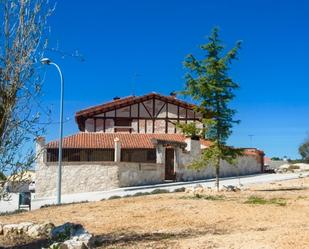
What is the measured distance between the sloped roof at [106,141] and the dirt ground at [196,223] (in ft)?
64.5

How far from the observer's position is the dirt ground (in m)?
10.3

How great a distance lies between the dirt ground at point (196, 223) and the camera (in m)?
10.3

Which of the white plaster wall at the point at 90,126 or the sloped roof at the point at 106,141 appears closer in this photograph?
the sloped roof at the point at 106,141

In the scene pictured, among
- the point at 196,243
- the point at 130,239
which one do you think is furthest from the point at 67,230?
the point at 196,243

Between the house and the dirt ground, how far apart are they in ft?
46.4

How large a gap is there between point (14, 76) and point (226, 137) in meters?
17.7

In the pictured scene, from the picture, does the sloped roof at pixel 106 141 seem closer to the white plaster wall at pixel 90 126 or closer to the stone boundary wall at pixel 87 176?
the stone boundary wall at pixel 87 176

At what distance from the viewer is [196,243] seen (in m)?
10.3

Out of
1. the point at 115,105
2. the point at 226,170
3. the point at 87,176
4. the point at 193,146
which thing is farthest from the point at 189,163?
the point at 115,105

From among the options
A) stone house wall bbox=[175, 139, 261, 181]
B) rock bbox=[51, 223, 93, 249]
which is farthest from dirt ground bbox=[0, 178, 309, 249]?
stone house wall bbox=[175, 139, 261, 181]

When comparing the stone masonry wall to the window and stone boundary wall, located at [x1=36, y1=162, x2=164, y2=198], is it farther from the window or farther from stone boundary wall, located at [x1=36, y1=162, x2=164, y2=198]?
the window

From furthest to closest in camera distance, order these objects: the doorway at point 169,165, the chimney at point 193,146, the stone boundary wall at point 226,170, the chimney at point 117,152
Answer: the chimney at point 193,146
the stone boundary wall at point 226,170
the doorway at point 169,165
the chimney at point 117,152

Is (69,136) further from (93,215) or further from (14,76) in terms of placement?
(14,76)

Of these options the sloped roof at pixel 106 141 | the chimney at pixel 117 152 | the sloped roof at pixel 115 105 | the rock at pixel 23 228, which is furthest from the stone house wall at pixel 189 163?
the rock at pixel 23 228
